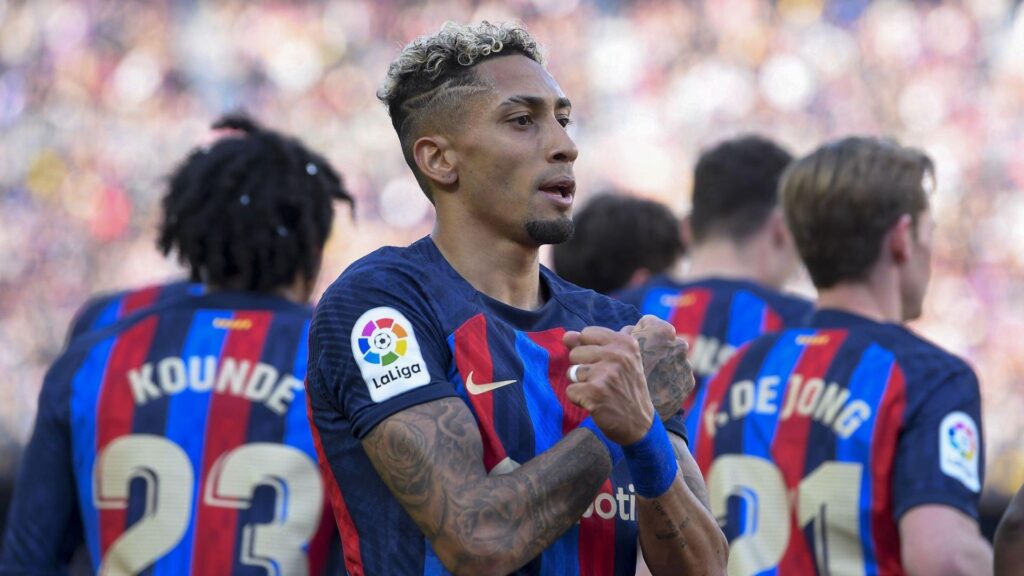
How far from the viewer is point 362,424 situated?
2.18 m

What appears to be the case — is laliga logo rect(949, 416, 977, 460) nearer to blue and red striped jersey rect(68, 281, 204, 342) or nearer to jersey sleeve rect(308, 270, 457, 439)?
jersey sleeve rect(308, 270, 457, 439)

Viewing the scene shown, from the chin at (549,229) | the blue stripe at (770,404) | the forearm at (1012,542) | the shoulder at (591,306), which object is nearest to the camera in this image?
the chin at (549,229)

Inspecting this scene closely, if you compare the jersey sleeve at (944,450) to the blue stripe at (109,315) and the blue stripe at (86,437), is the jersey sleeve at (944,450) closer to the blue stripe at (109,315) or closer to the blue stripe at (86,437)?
the blue stripe at (86,437)

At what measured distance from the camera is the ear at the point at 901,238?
12.3ft

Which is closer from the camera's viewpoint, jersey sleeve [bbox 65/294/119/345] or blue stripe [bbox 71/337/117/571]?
blue stripe [bbox 71/337/117/571]

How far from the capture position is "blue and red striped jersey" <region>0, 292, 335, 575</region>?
345cm

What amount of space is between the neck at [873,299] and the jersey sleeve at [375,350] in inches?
70.8

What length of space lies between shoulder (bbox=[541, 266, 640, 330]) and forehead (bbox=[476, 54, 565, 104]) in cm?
34

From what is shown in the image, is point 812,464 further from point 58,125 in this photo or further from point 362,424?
point 58,125

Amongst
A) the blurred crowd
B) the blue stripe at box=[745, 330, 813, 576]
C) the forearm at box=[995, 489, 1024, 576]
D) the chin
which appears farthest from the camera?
the blurred crowd

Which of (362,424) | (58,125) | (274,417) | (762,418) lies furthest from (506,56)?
(58,125)

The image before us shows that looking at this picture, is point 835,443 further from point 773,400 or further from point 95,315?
point 95,315

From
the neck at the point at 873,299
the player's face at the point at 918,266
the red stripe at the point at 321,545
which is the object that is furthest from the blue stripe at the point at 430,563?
the player's face at the point at 918,266

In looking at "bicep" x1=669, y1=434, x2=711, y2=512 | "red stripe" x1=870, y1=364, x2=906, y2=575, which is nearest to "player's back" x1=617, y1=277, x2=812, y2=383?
"red stripe" x1=870, y1=364, x2=906, y2=575
